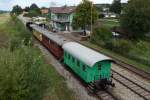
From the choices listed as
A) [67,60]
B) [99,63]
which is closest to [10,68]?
[99,63]

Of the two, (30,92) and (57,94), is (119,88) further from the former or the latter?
(30,92)

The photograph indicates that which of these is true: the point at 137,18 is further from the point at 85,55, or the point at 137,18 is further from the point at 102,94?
the point at 102,94

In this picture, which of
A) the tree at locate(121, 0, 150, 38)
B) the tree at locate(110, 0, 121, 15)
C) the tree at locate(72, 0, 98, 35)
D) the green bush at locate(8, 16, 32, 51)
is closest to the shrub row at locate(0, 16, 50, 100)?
the green bush at locate(8, 16, 32, 51)

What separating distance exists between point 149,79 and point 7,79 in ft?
49.0

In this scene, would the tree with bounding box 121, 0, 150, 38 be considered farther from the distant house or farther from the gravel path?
the distant house

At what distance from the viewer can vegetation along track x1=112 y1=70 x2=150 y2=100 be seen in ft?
62.3

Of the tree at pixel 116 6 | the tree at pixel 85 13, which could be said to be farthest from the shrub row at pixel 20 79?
the tree at pixel 116 6

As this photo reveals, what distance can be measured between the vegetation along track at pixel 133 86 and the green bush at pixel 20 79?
8334 millimetres

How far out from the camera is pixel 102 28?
44.6 m

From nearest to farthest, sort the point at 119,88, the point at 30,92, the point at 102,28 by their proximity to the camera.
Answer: the point at 30,92
the point at 119,88
the point at 102,28

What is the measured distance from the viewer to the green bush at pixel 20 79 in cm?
1151

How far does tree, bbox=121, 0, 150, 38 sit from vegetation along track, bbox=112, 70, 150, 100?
2528 centimetres

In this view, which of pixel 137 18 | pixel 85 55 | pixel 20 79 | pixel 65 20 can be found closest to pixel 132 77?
pixel 85 55

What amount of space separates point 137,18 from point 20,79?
39309 mm
